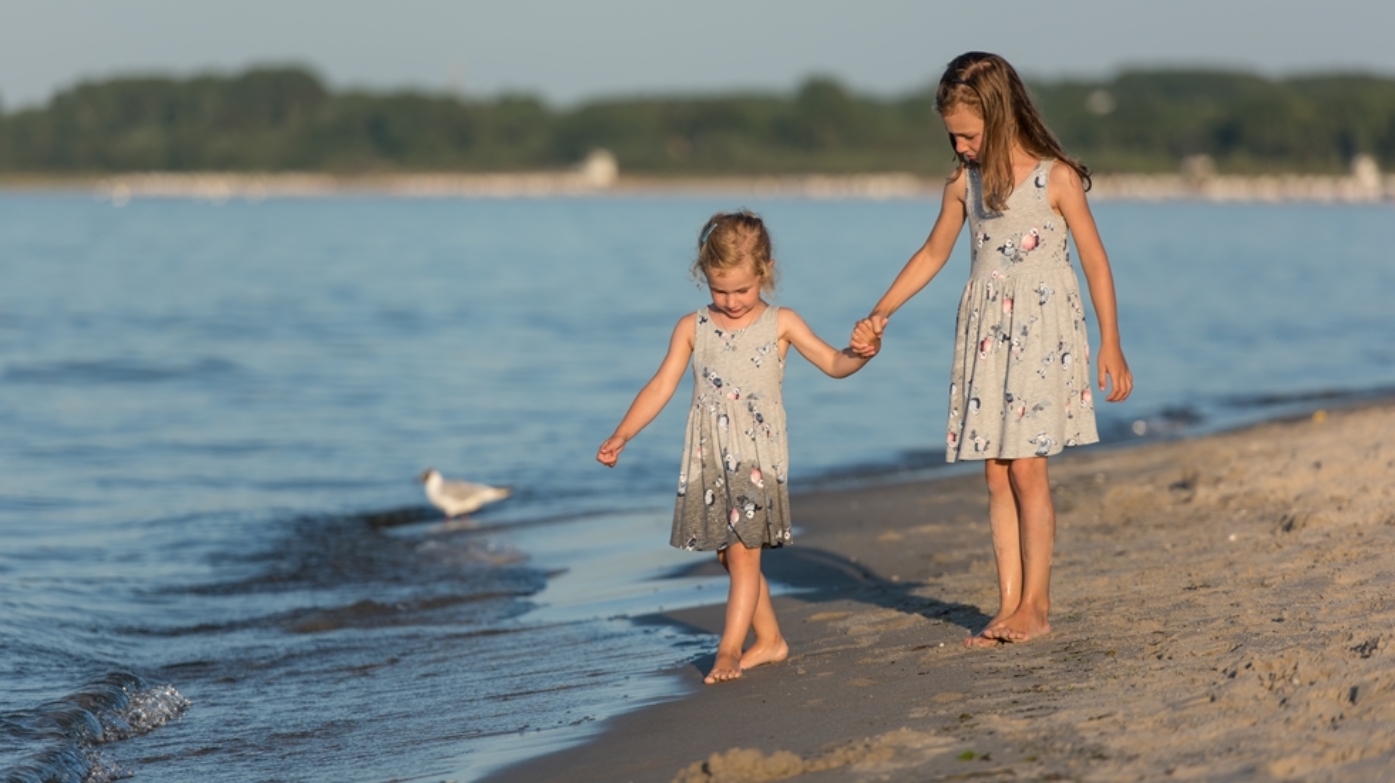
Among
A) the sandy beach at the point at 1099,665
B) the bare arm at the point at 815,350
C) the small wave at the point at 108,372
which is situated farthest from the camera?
the small wave at the point at 108,372

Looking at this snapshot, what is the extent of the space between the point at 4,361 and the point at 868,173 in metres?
112

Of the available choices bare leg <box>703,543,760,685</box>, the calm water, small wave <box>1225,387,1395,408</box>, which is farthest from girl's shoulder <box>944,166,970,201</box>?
small wave <box>1225,387,1395,408</box>

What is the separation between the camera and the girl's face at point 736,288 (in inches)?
163

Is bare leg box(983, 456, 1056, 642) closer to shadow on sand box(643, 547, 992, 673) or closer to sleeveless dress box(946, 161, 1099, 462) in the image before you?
sleeveless dress box(946, 161, 1099, 462)

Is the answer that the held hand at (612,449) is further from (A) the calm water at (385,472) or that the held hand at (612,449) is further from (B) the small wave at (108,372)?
(B) the small wave at (108,372)

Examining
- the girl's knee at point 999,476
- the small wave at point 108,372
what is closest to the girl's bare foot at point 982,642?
the girl's knee at point 999,476

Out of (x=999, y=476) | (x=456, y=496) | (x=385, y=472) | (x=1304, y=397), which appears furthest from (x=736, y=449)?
(x=1304, y=397)

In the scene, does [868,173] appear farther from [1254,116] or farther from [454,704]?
[454,704]

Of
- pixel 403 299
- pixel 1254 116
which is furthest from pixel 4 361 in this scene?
pixel 1254 116

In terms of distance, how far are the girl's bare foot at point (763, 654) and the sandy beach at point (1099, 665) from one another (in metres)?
→ 0.06

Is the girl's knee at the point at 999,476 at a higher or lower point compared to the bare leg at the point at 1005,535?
higher

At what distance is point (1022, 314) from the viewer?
4.14 metres

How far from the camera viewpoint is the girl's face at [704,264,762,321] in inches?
163

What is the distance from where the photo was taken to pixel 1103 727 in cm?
316
